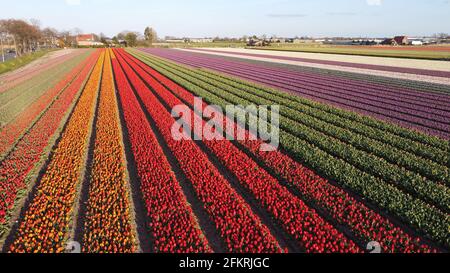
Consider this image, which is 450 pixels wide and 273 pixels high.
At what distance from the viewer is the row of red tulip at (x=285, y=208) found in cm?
802

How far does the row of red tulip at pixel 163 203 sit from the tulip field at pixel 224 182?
0.13 feet

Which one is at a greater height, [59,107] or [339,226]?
[59,107]

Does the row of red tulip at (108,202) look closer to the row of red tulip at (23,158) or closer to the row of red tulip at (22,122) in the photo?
the row of red tulip at (23,158)

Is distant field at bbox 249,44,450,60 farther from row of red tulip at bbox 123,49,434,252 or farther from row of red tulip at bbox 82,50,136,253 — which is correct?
row of red tulip at bbox 82,50,136,253

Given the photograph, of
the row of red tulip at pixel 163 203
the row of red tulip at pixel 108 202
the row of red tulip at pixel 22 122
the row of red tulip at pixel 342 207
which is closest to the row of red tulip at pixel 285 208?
the row of red tulip at pixel 342 207

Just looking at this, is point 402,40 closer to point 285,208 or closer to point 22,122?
point 22,122

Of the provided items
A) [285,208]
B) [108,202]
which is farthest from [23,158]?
[285,208]

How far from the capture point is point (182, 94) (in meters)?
25.7

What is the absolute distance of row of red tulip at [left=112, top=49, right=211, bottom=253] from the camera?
8.11m

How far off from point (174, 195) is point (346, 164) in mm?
6524

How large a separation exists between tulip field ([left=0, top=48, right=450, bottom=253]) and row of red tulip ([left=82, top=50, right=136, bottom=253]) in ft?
0.16

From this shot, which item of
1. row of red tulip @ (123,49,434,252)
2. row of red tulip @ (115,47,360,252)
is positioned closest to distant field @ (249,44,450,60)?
row of red tulip @ (123,49,434,252)
